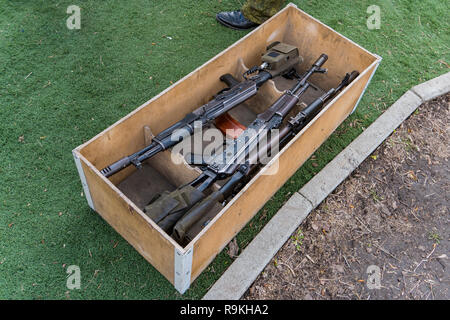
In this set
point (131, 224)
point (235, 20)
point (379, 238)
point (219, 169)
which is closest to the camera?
point (131, 224)

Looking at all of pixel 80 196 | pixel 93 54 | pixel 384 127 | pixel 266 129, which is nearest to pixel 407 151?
pixel 384 127

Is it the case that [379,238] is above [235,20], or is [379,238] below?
below

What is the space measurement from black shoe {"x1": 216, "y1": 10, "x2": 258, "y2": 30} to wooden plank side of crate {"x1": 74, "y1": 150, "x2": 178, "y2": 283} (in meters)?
2.98

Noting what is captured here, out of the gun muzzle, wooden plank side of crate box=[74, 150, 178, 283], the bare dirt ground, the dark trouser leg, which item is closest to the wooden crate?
wooden plank side of crate box=[74, 150, 178, 283]

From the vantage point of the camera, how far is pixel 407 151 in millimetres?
4309

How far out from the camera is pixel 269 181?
129 inches

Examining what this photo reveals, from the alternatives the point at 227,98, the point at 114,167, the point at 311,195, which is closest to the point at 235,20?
the point at 227,98

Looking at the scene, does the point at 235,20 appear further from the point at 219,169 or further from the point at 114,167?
the point at 114,167

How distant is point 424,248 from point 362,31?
313 centimetres

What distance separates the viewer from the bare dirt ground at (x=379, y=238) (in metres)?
3.29

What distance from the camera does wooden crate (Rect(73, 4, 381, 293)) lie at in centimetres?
274

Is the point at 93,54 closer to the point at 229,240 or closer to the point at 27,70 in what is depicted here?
the point at 27,70

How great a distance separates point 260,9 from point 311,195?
2.49m

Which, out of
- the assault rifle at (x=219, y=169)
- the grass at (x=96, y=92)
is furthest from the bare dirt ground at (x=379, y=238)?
the assault rifle at (x=219, y=169)
